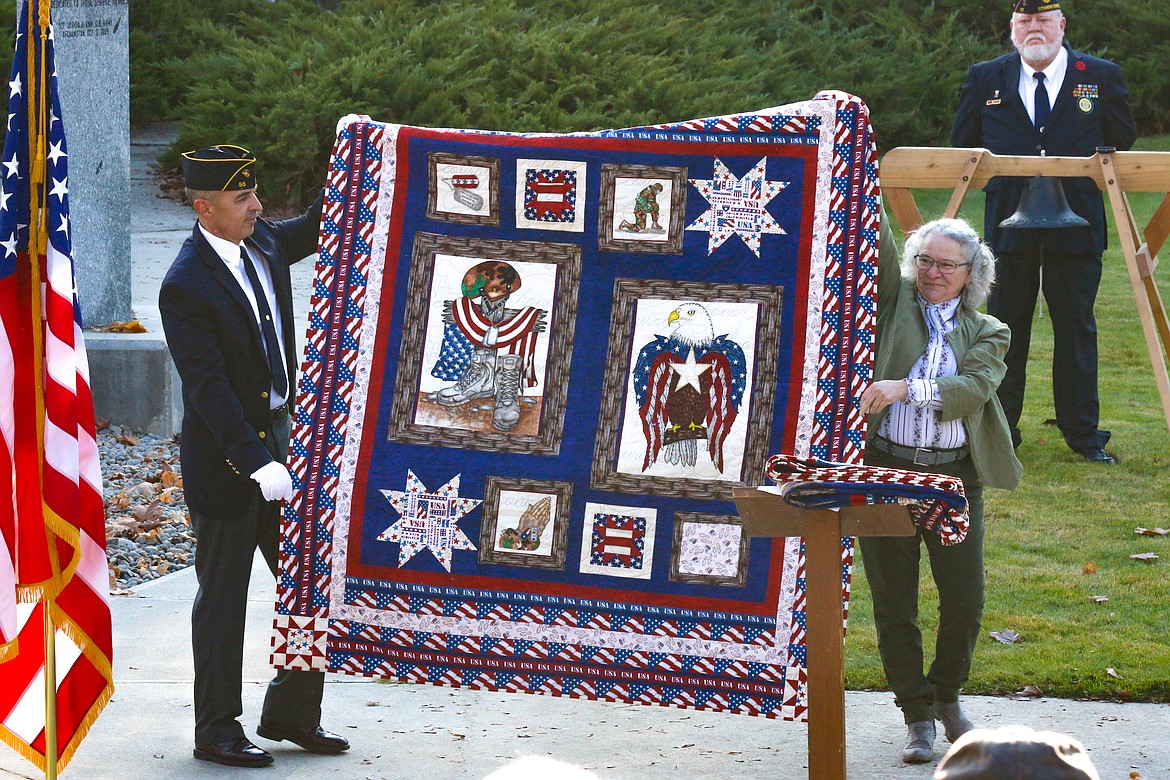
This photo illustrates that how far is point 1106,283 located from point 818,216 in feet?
31.1

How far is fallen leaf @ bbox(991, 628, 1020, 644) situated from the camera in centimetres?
555

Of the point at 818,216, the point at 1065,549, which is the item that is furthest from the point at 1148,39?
the point at 818,216

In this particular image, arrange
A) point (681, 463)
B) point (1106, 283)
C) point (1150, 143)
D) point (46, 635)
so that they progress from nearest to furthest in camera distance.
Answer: point (46, 635)
point (681, 463)
point (1106, 283)
point (1150, 143)

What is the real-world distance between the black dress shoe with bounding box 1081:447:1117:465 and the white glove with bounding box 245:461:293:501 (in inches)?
208

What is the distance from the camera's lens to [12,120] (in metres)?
4.07

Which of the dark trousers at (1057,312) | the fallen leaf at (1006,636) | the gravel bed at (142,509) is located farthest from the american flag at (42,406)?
the dark trousers at (1057,312)

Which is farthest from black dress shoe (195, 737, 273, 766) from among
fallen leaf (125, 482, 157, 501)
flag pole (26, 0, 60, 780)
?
fallen leaf (125, 482, 157, 501)

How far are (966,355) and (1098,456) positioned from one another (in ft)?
12.8

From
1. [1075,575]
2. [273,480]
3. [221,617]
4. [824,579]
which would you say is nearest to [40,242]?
[273,480]

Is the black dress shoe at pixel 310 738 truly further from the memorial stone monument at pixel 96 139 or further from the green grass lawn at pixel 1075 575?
the memorial stone monument at pixel 96 139

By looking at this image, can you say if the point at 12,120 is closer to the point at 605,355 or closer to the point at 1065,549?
the point at 605,355

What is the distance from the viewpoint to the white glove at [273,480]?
4102 mm

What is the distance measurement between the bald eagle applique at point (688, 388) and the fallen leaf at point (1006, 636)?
195cm

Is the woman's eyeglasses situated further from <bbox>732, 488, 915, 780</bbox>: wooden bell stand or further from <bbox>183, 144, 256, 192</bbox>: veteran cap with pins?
<bbox>183, 144, 256, 192</bbox>: veteran cap with pins
